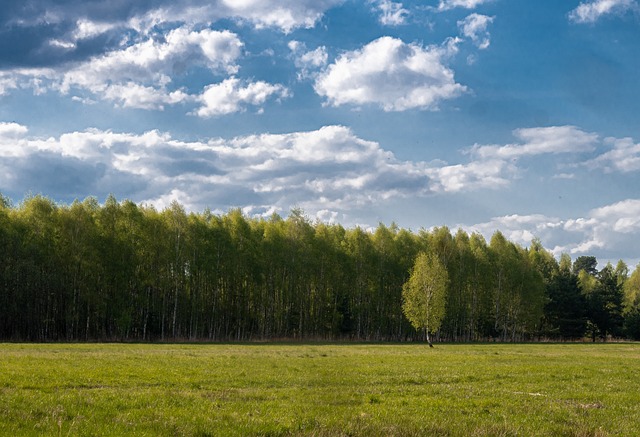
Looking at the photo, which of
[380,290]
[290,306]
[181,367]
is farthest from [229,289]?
[181,367]

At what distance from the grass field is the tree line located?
178ft

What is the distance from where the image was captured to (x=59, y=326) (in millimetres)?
87875

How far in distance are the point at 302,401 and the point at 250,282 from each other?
8344cm

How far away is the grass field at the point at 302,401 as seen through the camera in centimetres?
1709

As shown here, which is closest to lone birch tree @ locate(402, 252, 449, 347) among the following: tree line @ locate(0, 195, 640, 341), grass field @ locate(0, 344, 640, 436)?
tree line @ locate(0, 195, 640, 341)

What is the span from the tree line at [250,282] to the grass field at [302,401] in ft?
178

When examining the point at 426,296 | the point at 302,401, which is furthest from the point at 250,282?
the point at 302,401

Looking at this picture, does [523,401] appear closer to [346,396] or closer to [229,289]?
[346,396]

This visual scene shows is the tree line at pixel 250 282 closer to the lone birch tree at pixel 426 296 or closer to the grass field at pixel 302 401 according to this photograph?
the lone birch tree at pixel 426 296

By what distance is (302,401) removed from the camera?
71.4 feet

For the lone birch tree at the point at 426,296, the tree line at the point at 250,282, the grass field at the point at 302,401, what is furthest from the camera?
the lone birch tree at the point at 426,296

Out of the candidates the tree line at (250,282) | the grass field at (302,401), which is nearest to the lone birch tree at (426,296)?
the tree line at (250,282)

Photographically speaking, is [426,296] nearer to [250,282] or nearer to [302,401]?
[250,282]

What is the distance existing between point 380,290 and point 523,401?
9150 centimetres
